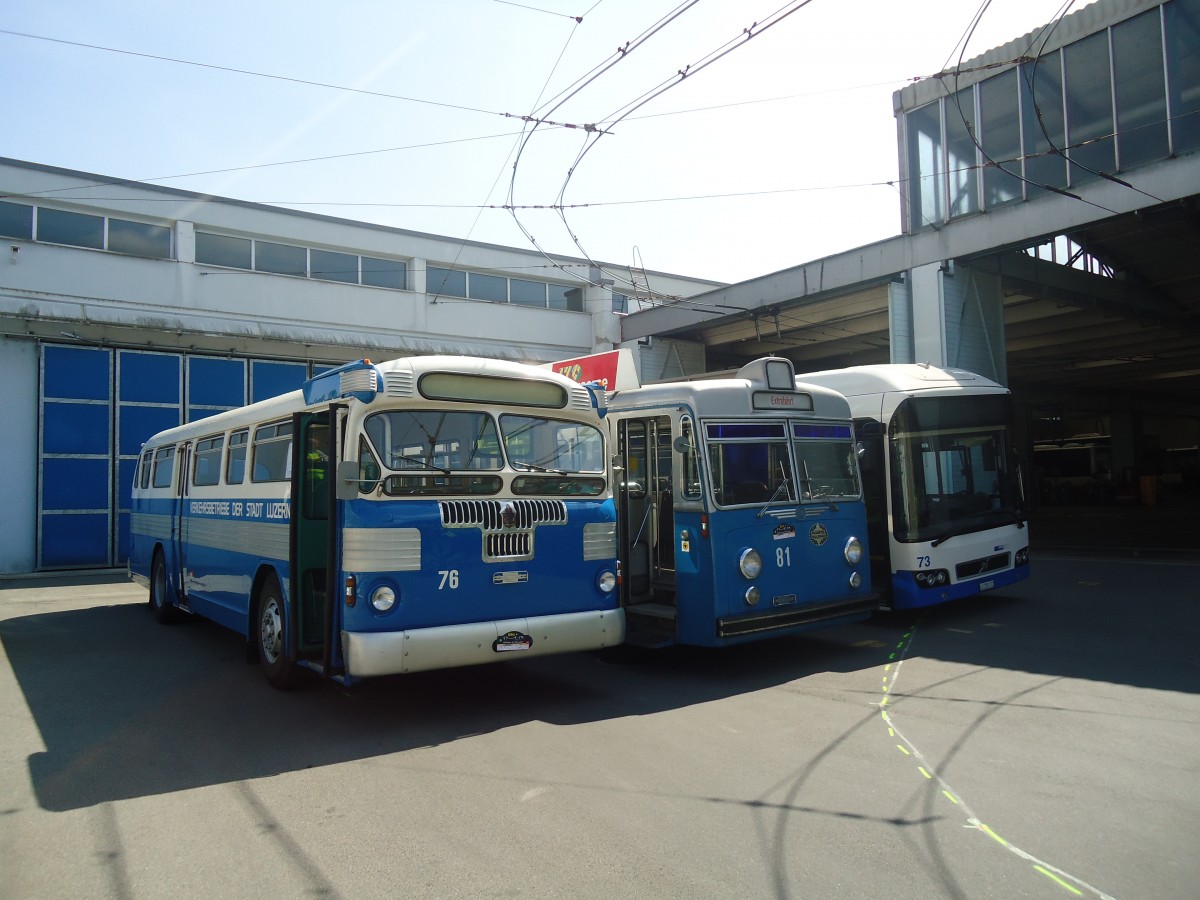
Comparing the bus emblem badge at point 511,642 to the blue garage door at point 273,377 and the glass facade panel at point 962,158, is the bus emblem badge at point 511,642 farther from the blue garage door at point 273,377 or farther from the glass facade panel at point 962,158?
the blue garage door at point 273,377

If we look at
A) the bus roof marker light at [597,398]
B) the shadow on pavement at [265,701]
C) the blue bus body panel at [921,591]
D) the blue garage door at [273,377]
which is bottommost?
the shadow on pavement at [265,701]

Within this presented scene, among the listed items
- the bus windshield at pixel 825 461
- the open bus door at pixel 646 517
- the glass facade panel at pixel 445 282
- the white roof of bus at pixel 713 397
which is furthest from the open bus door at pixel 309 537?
the glass facade panel at pixel 445 282

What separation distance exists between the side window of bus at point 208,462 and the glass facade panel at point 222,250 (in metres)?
12.4

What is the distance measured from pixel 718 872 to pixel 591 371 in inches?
320

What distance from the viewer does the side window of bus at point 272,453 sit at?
7.77 m

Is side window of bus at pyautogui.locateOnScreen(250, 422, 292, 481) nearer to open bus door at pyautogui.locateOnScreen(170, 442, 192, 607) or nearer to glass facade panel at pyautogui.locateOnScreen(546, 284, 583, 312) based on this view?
open bus door at pyautogui.locateOnScreen(170, 442, 192, 607)

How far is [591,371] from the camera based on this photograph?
11469 millimetres

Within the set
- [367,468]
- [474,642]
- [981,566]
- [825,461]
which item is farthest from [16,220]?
[981,566]

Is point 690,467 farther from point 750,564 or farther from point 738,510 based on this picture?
point 750,564

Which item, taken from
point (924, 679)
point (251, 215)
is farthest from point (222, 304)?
point (924, 679)

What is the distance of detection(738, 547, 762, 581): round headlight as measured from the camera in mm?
8188

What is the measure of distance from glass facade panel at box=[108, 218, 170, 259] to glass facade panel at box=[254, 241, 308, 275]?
214cm

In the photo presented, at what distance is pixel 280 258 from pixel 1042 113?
17721 millimetres

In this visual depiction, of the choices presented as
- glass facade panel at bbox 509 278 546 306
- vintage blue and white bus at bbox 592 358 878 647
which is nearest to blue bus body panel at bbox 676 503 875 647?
vintage blue and white bus at bbox 592 358 878 647
